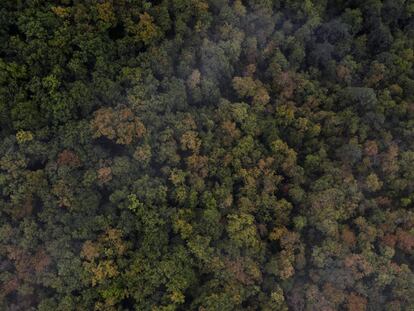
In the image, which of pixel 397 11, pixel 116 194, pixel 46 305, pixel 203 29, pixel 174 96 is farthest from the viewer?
pixel 397 11

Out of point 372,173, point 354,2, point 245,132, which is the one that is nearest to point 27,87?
Result: point 245,132

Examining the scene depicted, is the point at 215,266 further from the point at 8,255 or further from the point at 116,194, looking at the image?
the point at 8,255

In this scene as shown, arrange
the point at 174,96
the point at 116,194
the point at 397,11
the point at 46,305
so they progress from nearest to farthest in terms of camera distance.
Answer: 1. the point at 46,305
2. the point at 116,194
3. the point at 174,96
4. the point at 397,11

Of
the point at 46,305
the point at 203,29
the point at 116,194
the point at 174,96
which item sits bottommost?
the point at 46,305

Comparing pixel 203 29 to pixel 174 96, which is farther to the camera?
pixel 203 29

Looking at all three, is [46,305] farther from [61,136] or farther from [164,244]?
[61,136]

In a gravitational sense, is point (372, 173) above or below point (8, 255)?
above
